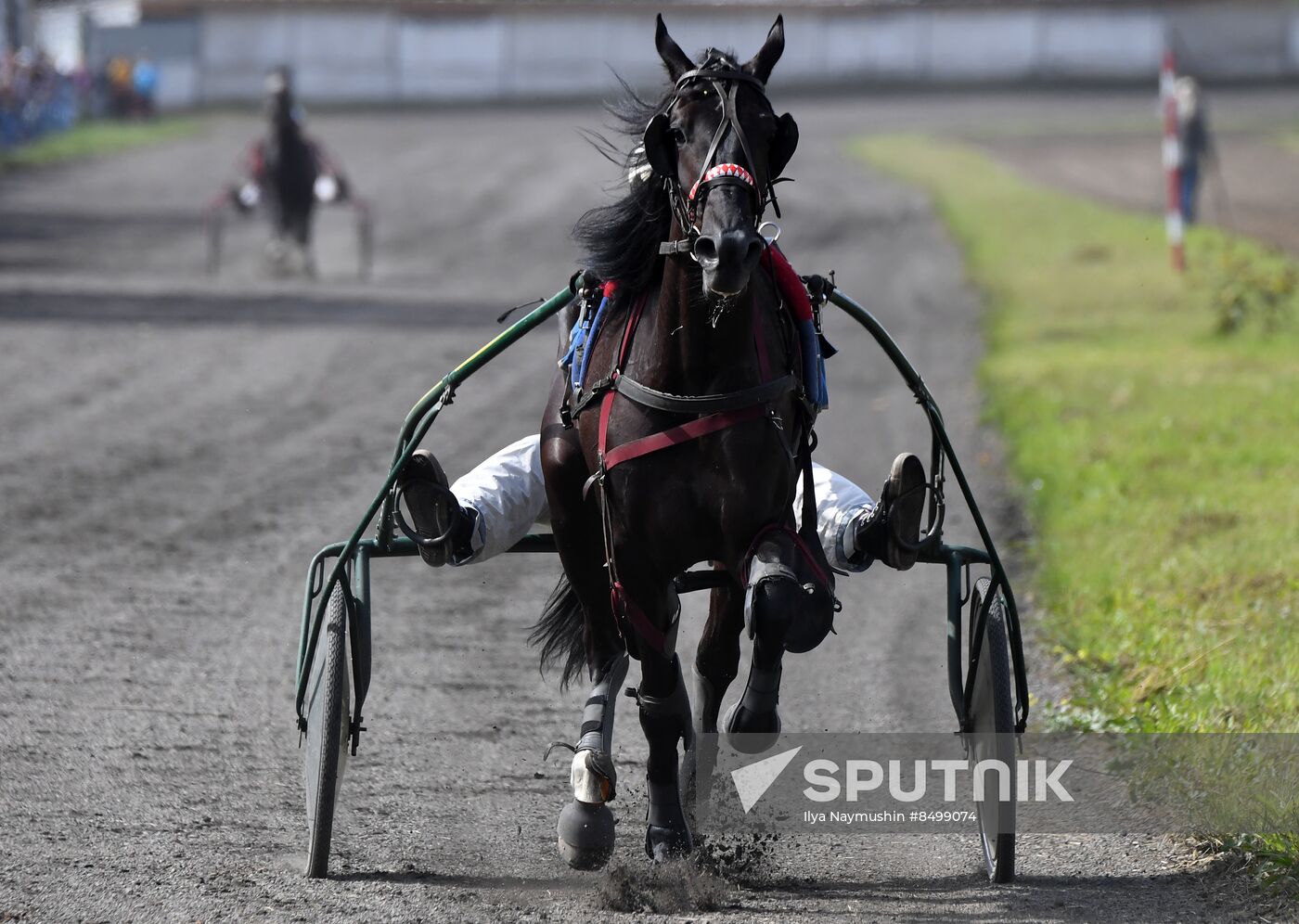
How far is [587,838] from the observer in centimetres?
416

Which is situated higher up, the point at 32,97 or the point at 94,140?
the point at 32,97

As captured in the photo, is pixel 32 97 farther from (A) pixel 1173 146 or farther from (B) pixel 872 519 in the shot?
(B) pixel 872 519

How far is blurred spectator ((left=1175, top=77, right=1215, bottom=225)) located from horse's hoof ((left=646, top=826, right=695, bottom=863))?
16.2 m

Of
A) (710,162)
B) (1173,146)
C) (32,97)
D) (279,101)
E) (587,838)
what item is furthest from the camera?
(32,97)

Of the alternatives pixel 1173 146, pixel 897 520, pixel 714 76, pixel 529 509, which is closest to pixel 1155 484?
pixel 897 520

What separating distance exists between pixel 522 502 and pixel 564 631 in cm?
54

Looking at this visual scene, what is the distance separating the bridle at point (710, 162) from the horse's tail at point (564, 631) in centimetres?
148

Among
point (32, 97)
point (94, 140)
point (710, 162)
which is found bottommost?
point (710, 162)

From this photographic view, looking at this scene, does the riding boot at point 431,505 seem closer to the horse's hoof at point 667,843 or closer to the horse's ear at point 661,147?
the horse's hoof at point 667,843

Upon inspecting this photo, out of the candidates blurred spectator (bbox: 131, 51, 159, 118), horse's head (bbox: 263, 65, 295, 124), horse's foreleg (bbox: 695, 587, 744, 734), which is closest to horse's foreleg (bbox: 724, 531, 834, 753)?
horse's foreleg (bbox: 695, 587, 744, 734)

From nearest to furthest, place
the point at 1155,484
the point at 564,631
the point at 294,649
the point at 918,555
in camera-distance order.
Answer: the point at 918,555 → the point at 564,631 → the point at 294,649 → the point at 1155,484

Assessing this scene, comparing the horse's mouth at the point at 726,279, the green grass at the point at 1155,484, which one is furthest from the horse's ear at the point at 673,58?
the green grass at the point at 1155,484

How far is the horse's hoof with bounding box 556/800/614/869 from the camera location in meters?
4.16

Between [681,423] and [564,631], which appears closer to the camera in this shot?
[681,423]
